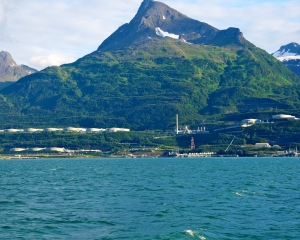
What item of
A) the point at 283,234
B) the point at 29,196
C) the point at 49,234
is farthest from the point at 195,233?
the point at 29,196

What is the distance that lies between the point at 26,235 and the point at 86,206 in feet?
45.8

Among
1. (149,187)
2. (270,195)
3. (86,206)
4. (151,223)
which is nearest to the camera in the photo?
(151,223)

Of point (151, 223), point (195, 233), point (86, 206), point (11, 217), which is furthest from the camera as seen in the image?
point (86, 206)

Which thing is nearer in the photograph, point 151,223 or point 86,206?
point 151,223

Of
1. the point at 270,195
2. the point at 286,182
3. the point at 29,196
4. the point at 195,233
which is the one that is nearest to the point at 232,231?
the point at 195,233

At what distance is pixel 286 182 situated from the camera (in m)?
82.4

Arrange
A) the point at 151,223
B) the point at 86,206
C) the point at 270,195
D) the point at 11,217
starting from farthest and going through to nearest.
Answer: the point at 270,195
the point at 86,206
the point at 11,217
the point at 151,223

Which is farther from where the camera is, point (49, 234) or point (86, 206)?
point (86, 206)

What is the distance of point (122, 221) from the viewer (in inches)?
1847

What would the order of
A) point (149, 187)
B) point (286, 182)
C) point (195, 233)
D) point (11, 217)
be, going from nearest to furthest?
point (195, 233)
point (11, 217)
point (149, 187)
point (286, 182)

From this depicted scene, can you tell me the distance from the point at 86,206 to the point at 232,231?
17.2 meters

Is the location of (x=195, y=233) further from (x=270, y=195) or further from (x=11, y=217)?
(x=270, y=195)

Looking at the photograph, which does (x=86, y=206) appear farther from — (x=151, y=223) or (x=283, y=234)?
(x=283, y=234)

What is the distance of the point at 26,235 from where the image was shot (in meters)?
42.2
